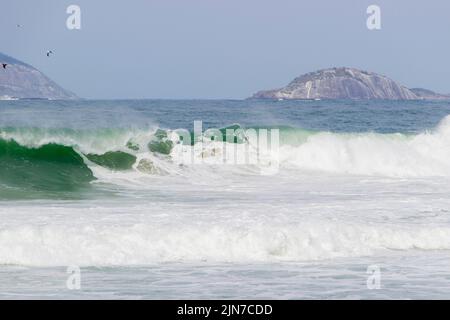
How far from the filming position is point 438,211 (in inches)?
608

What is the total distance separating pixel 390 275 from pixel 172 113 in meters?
35.8

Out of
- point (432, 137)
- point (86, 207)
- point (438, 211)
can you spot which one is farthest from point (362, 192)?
point (432, 137)

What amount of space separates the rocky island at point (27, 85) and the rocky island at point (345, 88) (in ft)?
63.3

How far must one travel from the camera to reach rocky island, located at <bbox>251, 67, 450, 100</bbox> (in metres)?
87.9

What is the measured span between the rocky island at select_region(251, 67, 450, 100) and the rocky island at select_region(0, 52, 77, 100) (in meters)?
19.3

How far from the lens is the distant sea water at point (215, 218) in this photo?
33.5 ft

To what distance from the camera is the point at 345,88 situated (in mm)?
90812

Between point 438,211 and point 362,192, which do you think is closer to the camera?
point 438,211
